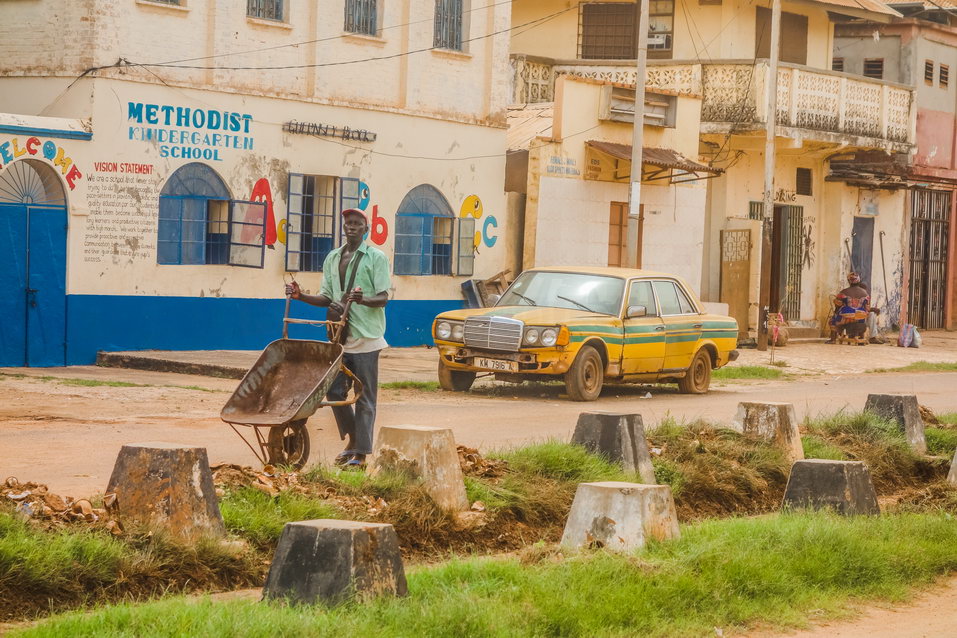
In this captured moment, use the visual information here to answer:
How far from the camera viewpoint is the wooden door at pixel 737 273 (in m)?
31.0

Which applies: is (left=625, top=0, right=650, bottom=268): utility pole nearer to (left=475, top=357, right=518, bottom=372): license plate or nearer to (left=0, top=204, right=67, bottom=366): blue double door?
(left=475, top=357, right=518, bottom=372): license plate

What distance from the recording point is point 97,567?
6.80 metres

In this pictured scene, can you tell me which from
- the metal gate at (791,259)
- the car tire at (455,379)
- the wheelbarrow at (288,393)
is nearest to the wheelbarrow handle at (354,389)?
the wheelbarrow at (288,393)

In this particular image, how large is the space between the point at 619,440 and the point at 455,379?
7.95 meters

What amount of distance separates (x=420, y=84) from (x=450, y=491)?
1768 centimetres

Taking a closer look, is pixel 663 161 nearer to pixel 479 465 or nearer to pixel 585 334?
pixel 585 334

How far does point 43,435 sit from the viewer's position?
475 inches

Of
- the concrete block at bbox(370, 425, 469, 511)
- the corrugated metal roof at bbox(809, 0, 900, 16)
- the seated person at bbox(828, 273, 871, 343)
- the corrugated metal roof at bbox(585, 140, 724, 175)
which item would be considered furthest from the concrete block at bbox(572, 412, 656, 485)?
the corrugated metal roof at bbox(809, 0, 900, 16)

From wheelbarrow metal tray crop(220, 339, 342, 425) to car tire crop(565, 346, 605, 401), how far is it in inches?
283

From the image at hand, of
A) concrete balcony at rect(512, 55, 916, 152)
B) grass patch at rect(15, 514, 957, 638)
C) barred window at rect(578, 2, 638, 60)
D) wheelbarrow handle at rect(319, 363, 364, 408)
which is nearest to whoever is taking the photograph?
grass patch at rect(15, 514, 957, 638)

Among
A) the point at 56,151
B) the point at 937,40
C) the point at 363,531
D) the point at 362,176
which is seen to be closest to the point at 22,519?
the point at 363,531

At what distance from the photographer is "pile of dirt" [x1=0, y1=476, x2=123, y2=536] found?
7121 mm

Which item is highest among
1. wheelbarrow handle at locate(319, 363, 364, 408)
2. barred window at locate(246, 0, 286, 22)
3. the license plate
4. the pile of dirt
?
barred window at locate(246, 0, 286, 22)

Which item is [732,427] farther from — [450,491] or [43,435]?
[43,435]
